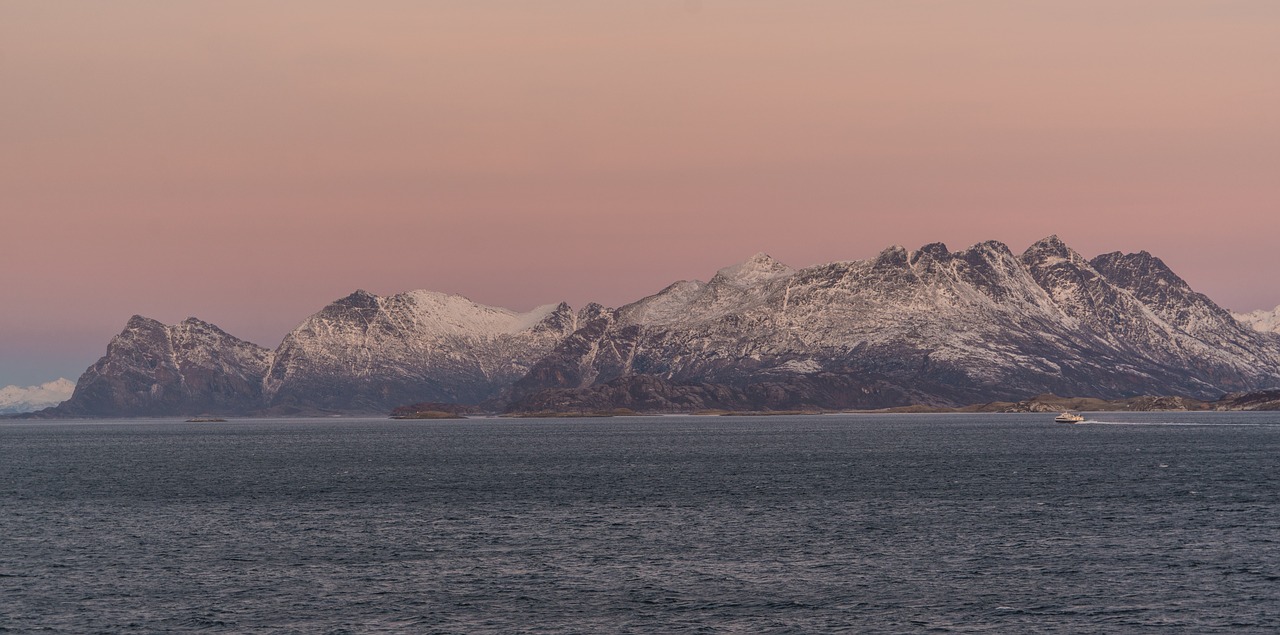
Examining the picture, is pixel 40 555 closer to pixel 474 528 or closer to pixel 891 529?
pixel 474 528

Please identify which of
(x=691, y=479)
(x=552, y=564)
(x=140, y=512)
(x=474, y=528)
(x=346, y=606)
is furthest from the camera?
(x=691, y=479)

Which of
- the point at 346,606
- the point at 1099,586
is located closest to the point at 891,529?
the point at 1099,586

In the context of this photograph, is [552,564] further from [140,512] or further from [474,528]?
[140,512]

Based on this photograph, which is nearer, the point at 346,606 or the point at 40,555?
the point at 346,606

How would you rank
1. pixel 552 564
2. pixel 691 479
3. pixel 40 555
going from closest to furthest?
pixel 552 564, pixel 40 555, pixel 691 479

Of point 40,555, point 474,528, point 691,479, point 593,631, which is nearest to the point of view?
point 593,631

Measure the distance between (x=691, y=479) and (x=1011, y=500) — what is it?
54.1m

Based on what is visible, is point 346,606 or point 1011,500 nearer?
→ point 346,606

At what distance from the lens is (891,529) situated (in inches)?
4988

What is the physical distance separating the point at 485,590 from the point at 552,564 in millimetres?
12175

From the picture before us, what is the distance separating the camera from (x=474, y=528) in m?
131

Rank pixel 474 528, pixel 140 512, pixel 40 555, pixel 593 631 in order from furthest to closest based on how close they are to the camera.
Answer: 1. pixel 140 512
2. pixel 474 528
3. pixel 40 555
4. pixel 593 631

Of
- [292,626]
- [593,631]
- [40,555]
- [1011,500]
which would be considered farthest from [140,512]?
[1011,500]

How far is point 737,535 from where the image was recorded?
403 feet
